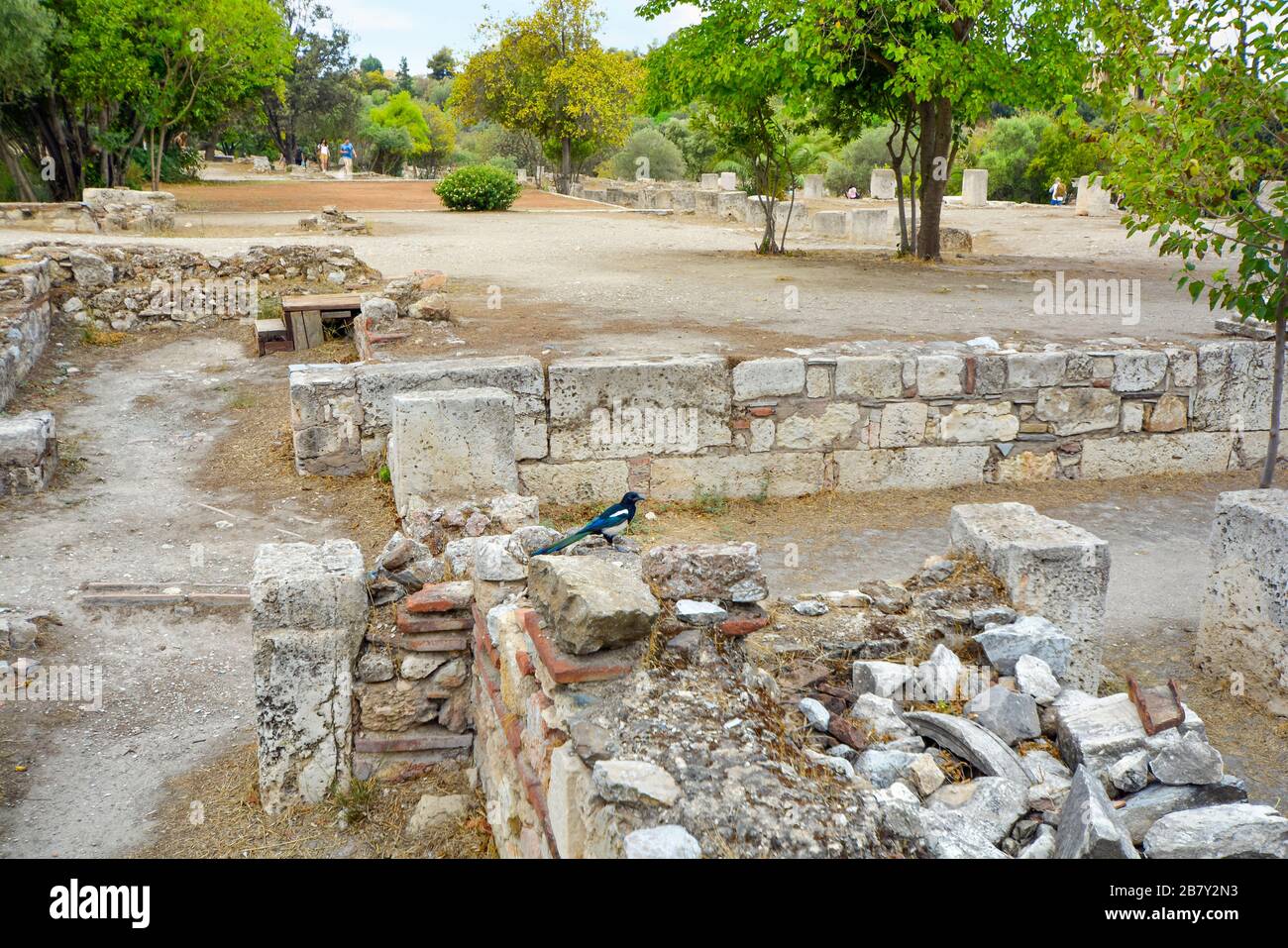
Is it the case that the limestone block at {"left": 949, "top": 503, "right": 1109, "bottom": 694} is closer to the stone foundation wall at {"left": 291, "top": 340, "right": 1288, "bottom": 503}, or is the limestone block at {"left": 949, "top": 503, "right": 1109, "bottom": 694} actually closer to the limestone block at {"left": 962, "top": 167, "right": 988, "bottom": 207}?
the stone foundation wall at {"left": 291, "top": 340, "right": 1288, "bottom": 503}

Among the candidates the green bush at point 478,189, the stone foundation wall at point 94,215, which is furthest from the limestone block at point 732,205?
the stone foundation wall at point 94,215

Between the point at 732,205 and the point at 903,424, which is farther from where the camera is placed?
the point at 732,205

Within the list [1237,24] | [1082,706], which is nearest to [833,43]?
[1237,24]

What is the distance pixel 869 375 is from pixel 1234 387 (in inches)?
124

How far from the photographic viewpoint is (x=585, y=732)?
10.3 ft

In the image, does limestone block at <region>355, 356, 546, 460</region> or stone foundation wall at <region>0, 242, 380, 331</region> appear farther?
stone foundation wall at <region>0, 242, 380, 331</region>

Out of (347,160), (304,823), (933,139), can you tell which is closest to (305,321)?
(304,823)

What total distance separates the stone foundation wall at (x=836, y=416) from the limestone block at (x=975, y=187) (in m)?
23.8

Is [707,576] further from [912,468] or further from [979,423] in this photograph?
[979,423]

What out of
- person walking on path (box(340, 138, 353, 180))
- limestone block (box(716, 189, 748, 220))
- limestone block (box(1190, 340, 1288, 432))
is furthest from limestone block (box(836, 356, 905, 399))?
person walking on path (box(340, 138, 353, 180))

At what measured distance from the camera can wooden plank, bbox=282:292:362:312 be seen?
1199 centimetres

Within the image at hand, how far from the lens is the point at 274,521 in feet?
25.6

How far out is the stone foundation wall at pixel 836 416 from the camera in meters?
8.21

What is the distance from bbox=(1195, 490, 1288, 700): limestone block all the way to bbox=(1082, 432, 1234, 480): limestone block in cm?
359
